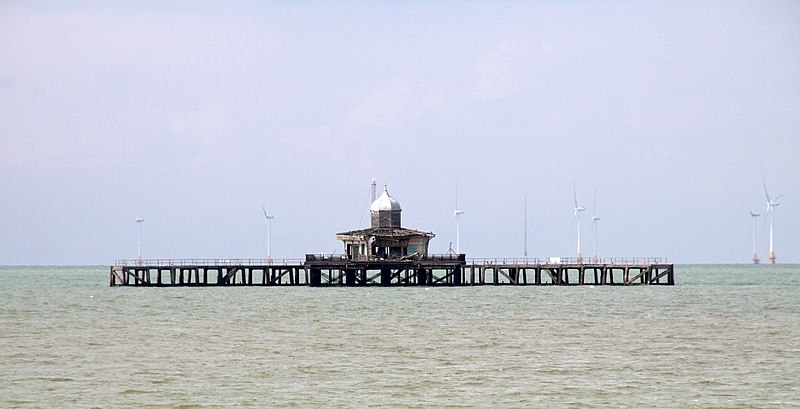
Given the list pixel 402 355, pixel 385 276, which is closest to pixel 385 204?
pixel 385 276

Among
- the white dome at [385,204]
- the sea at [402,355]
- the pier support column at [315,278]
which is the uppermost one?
the white dome at [385,204]

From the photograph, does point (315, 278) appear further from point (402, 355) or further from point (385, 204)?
point (402, 355)

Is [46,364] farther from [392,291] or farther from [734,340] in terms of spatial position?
[392,291]

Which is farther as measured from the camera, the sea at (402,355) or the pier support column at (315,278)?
the pier support column at (315,278)

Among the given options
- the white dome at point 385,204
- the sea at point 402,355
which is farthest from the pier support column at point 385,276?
the sea at point 402,355

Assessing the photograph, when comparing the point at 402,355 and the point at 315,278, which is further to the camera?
the point at 315,278

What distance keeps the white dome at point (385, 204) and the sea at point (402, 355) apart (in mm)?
26273

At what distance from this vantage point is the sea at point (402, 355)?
42.0 m

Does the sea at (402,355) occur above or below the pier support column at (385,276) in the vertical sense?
below

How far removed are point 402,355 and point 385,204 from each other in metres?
67.4

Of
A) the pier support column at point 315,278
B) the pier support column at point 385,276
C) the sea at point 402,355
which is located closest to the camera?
the sea at point 402,355

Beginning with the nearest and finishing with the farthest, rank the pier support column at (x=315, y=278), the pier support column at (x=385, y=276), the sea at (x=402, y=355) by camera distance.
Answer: the sea at (x=402, y=355) < the pier support column at (x=385, y=276) < the pier support column at (x=315, y=278)

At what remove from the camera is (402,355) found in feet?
178

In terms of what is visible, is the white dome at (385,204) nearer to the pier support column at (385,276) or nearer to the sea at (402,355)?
the pier support column at (385,276)
